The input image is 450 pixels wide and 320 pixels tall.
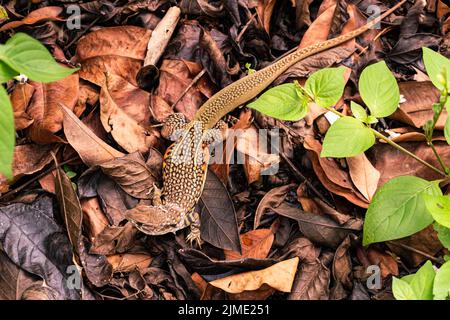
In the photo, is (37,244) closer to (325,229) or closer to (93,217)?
(93,217)

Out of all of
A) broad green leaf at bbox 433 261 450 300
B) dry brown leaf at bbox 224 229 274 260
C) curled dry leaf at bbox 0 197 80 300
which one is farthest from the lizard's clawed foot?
broad green leaf at bbox 433 261 450 300

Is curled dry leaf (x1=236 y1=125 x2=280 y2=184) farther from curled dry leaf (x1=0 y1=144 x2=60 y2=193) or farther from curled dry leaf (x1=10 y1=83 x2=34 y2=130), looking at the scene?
curled dry leaf (x1=10 y1=83 x2=34 y2=130)

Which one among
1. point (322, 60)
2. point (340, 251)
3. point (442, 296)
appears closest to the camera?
point (442, 296)

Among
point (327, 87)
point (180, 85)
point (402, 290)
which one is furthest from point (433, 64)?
point (180, 85)

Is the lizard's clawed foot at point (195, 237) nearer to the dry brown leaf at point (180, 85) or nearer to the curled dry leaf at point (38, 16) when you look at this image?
the dry brown leaf at point (180, 85)
